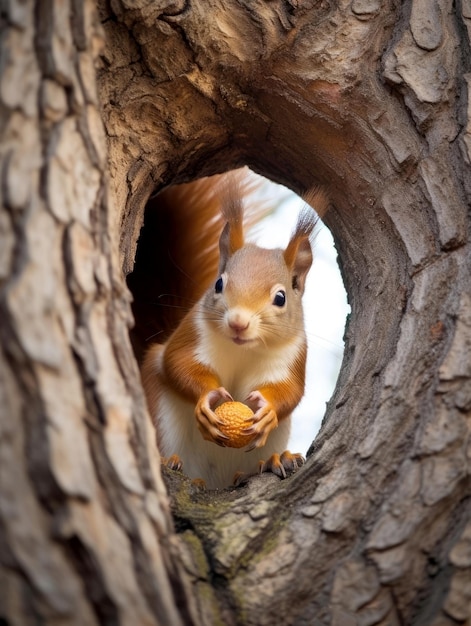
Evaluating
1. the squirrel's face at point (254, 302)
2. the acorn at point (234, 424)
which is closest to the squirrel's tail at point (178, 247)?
the squirrel's face at point (254, 302)

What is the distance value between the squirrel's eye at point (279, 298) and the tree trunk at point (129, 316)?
0.84 ft

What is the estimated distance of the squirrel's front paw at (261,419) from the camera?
6.63 feet

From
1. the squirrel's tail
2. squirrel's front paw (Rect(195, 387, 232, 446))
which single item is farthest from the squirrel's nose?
the squirrel's tail

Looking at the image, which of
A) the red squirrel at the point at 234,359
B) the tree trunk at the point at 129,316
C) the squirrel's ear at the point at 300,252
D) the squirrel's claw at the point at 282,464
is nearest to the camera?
the tree trunk at the point at 129,316

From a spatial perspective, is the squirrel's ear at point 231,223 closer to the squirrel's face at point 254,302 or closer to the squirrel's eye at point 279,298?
the squirrel's face at point 254,302

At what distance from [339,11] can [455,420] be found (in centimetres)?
110

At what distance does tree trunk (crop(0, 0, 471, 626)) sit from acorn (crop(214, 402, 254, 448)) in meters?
0.26

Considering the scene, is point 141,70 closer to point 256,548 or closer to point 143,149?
point 143,149

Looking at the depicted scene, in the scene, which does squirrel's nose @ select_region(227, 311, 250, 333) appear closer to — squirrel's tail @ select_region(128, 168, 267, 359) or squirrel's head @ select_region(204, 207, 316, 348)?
squirrel's head @ select_region(204, 207, 316, 348)

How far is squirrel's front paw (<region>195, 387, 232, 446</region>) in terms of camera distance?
200 cm

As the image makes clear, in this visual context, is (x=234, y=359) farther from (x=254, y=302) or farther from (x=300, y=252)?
(x=300, y=252)

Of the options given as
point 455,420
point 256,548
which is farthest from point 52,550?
point 455,420

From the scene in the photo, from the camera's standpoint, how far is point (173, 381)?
2305mm

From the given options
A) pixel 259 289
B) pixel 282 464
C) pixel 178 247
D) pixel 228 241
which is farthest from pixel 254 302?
pixel 178 247
